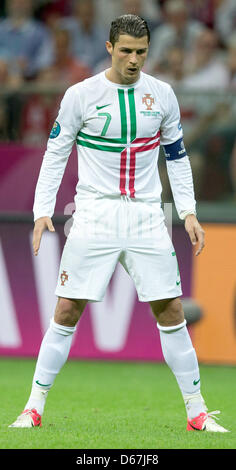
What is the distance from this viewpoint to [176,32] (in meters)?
11.9

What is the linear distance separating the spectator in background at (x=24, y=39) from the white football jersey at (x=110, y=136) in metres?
6.44

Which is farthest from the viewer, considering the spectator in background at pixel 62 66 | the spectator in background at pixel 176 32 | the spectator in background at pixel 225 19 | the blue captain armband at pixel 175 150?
the spectator in background at pixel 225 19

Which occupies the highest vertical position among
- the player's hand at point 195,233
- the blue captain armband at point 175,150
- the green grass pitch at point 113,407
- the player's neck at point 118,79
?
the player's neck at point 118,79

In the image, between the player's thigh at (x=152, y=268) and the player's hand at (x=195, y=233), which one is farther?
the player's hand at (x=195, y=233)

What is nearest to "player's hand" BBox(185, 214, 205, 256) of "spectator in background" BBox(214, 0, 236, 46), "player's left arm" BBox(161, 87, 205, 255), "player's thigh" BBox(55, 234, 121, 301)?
"player's left arm" BBox(161, 87, 205, 255)

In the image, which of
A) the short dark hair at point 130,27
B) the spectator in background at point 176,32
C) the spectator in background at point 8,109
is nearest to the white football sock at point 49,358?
the short dark hair at point 130,27

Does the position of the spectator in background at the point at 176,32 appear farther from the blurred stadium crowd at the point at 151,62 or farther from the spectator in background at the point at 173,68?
the spectator in background at the point at 173,68

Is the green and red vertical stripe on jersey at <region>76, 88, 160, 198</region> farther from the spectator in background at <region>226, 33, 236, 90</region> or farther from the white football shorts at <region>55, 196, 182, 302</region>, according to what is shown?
the spectator in background at <region>226, 33, 236, 90</region>

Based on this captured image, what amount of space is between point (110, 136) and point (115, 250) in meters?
0.63

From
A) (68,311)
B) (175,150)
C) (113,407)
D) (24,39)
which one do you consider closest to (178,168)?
(175,150)

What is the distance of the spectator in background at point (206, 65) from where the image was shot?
11195 mm

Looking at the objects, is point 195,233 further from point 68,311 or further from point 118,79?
point 118,79

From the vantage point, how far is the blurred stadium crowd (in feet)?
31.8
